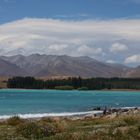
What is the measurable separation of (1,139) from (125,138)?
5498 millimetres

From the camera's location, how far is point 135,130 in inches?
878

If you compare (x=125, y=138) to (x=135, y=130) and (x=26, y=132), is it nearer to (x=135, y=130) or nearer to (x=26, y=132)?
(x=135, y=130)

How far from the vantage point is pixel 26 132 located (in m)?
21.9

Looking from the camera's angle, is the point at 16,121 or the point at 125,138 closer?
the point at 125,138

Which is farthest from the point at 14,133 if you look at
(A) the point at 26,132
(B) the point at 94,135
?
(B) the point at 94,135

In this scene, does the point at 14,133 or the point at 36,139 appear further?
the point at 14,133

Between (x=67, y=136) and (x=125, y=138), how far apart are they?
2.60m

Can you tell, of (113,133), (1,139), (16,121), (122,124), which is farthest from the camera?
(16,121)

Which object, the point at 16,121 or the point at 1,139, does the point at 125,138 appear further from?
the point at 16,121

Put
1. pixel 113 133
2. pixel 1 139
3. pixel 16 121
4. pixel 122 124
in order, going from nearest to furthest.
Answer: pixel 1 139 → pixel 113 133 → pixel 122 124 → pixel 16 121

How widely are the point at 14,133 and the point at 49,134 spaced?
1740 mm

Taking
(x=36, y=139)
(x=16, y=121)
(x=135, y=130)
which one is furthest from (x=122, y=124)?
(x=16, y=121)

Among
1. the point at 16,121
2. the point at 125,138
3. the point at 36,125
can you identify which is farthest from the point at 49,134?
the point at 16,121

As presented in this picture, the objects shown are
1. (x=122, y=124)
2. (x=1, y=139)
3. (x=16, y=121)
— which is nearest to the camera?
(x=1, y=139)
